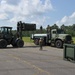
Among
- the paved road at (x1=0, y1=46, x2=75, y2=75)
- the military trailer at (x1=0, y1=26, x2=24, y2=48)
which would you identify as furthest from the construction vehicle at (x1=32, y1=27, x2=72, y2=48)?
the paved road at (x1=0, y1=46, x2=75, y2=75)

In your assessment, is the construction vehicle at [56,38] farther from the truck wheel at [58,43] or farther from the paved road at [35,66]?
the paved road at [35,66]

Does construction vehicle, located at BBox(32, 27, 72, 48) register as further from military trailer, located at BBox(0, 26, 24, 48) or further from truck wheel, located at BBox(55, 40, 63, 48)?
military trailer, located at BBox(0, 26, 24, 48)

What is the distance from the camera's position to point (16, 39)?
126ft

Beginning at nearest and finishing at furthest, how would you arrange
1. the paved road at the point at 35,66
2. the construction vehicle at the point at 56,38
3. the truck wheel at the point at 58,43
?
the paved road at the point at 35,66 → the truck wheel at the point at 58,43 → the construction vehicle at the point at 56,38

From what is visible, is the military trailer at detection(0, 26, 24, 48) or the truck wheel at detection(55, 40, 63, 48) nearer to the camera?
the truck wheel at detection(55, 40, 63, 48)

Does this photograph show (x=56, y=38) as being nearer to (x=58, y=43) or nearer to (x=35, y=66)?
(x=58, y=43)

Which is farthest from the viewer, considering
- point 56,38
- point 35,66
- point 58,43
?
point 56,38

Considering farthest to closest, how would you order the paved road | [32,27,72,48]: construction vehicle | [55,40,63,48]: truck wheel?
[32,27,72,48]: construction vehicle
[55,40,63,48]: truck wheel
the paved road

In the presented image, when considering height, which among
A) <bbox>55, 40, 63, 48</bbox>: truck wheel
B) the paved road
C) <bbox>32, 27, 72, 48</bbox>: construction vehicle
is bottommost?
the paved road

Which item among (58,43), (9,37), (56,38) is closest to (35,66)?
(58,43)

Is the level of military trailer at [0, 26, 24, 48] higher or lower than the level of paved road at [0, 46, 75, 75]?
higher

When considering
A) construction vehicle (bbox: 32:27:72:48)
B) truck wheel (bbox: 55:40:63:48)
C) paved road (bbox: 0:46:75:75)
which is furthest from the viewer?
construction vehicle (bbox: 32:27:72:48)

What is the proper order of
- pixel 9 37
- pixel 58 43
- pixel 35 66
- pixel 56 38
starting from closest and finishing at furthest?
pixel 35 66, pixel 58 43, pixel 9 37, pixel 56 38

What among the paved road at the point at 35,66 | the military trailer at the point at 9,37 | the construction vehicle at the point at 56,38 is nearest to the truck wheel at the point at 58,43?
the construction vehicle at the point at 56,38
